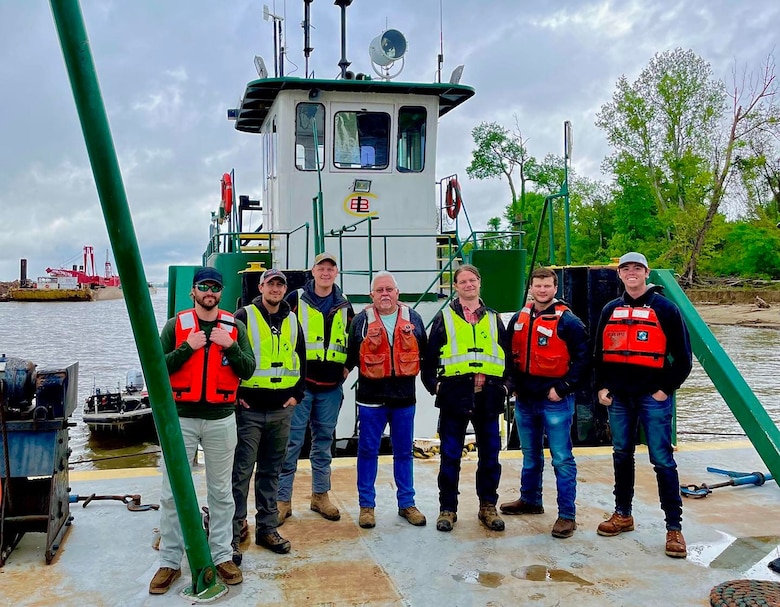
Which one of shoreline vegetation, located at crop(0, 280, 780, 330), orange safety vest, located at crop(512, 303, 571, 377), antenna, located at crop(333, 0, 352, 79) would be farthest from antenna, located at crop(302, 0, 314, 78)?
shoreline vegetation, located at crop(0, 280, 780, 330)

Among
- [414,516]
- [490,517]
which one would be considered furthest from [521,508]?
[414,516]

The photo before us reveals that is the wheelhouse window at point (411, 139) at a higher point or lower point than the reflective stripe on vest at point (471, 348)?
higher

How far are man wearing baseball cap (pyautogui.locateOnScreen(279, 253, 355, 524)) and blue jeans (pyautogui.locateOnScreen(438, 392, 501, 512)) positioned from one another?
73 centimetres

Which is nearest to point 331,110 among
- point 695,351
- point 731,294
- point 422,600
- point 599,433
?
point 599,433

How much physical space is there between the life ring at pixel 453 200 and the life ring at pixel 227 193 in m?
3.48

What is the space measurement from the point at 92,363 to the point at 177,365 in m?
24.7

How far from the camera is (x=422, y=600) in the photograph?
358 cm

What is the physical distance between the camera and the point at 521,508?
485 cm

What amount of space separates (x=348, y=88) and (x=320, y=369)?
6.12 meters

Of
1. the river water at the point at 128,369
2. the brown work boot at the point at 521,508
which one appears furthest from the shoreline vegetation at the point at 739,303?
the brown work boot at the point at 521,508

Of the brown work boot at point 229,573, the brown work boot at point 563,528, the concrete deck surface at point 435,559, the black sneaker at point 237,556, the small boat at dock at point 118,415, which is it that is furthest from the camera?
the small boat at dock at point 118,415

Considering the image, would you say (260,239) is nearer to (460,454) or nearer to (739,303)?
(460,454)

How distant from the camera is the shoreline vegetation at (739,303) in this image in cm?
3194

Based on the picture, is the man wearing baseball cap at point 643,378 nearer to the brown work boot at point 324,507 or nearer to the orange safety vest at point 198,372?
the brown work boot at point 324,507
